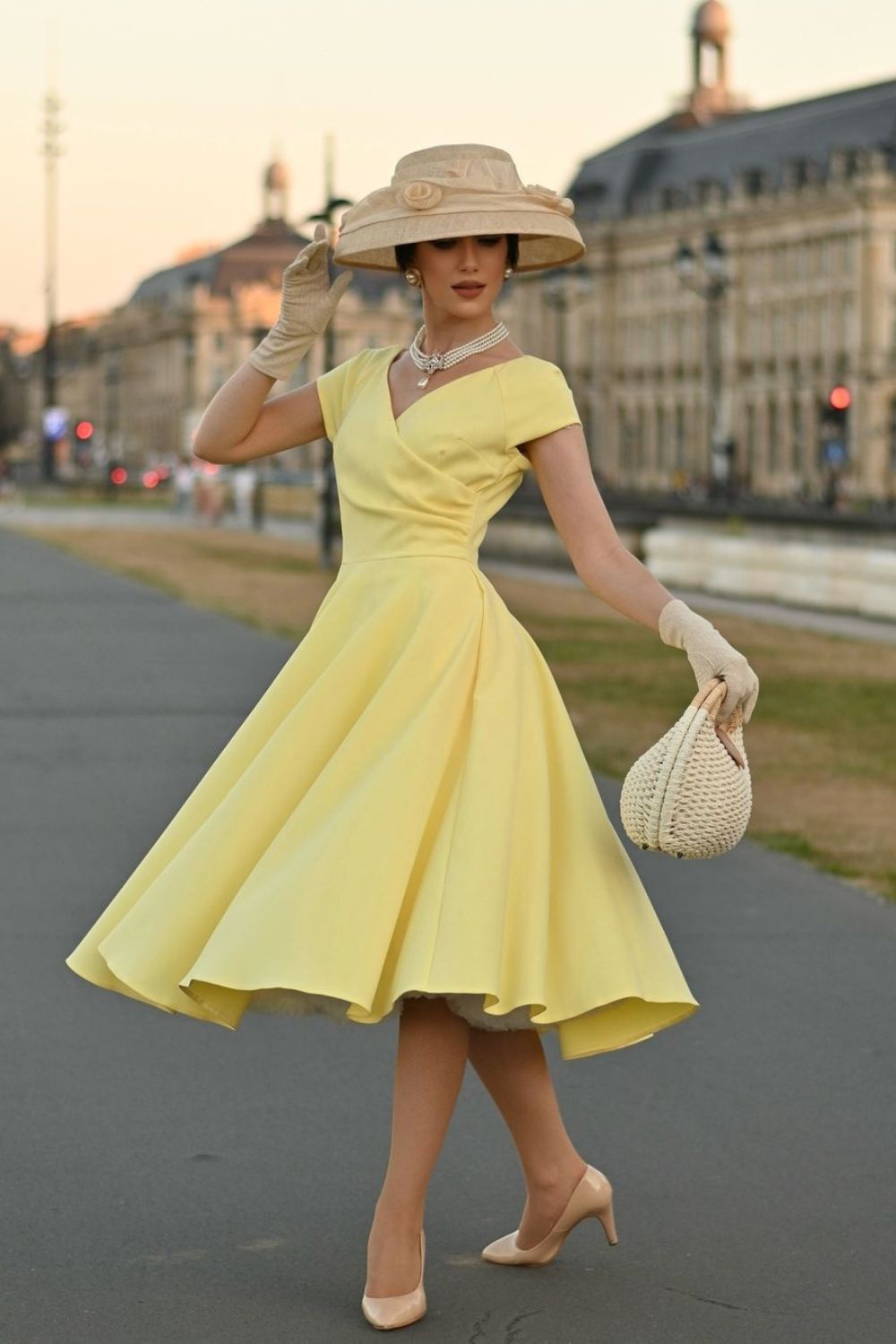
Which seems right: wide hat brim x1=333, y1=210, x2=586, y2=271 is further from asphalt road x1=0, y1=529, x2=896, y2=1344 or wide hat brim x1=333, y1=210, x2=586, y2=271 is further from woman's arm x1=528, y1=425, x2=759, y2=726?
asphalt road x1=0, y1=529, x2=896, y2=1344

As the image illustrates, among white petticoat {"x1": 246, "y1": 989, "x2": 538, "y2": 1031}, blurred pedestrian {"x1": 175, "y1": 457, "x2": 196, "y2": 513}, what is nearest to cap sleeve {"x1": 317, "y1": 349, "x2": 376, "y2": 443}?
white petticoat {"x1": 246, "y1": 989, "x2": 538, "y2": 1031}

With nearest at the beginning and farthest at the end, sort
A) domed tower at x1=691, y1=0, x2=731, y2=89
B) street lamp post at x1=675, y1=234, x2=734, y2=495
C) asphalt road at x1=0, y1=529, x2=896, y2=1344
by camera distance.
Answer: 1. asphalt road at x1=0, y1=529, x2=896, y2=1344
2. street lamp post at x1=675, y1=234, x2=734, y2=495
3. domed tower at x1=691, y1=0, x2=731, y2=89

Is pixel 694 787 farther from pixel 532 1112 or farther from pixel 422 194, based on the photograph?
pixel 422 194

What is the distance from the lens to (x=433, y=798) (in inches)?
153

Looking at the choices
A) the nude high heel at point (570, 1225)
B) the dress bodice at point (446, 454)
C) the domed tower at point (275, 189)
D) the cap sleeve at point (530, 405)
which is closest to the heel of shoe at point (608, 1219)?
the nude high heel at point (570, 1225)

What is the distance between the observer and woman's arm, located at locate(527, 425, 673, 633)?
4039 millimetres

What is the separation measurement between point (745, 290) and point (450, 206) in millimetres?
115835

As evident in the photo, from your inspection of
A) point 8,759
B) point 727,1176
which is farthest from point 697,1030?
point 8,759

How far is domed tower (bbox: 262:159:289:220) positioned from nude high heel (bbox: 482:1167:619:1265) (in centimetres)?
17324

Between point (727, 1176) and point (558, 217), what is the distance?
69.0 inches

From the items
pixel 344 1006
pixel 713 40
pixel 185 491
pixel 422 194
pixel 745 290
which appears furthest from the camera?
pixel 713 40

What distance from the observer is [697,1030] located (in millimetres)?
6203

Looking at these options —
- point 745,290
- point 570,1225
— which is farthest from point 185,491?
point 570,1225

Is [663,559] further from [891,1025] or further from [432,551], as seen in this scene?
[432,551]
